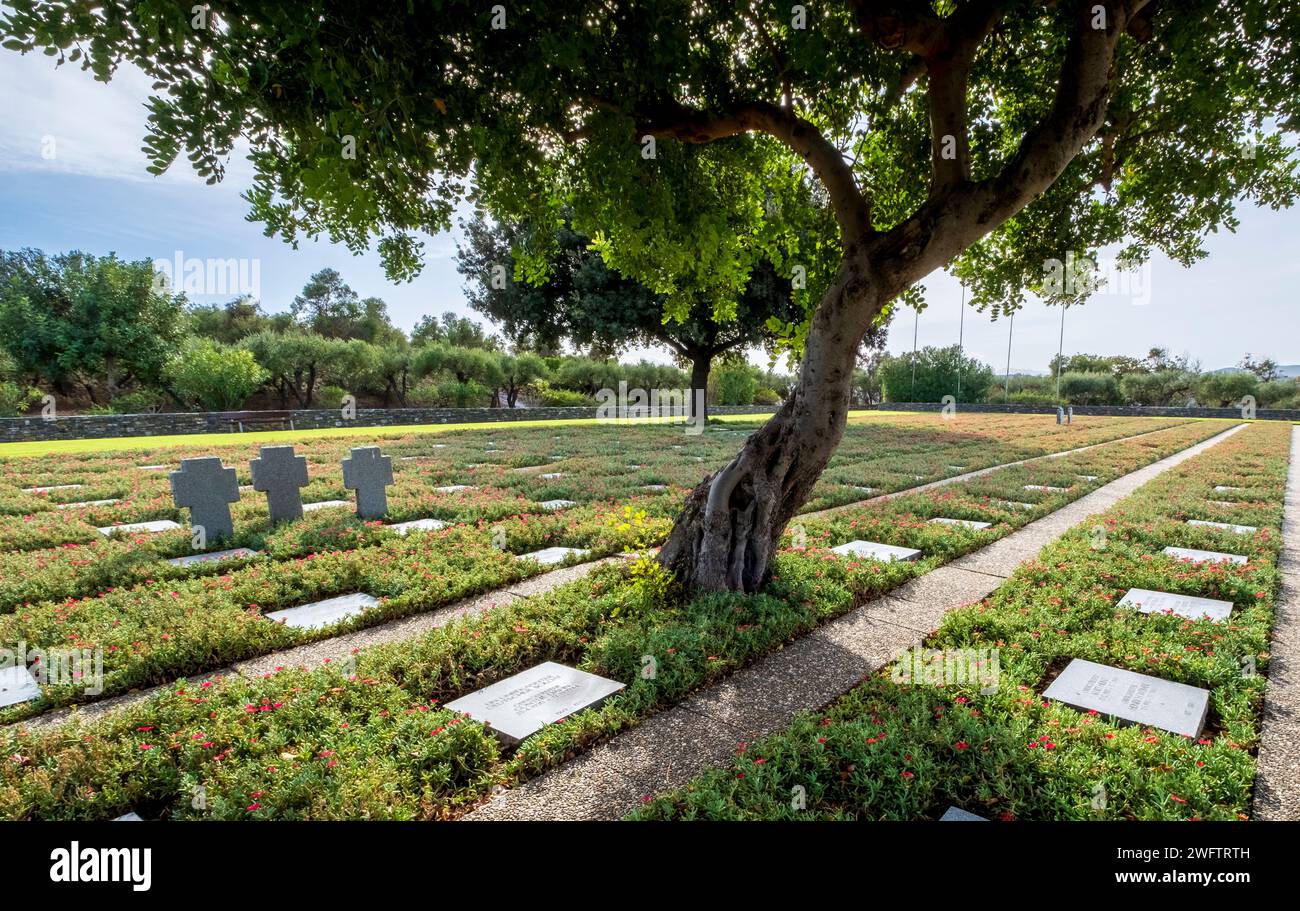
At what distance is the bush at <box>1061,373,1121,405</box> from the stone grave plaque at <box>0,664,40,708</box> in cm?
5530

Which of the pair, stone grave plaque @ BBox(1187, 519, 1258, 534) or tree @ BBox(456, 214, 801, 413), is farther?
tree @ BBox(456, 214, 801, 413)

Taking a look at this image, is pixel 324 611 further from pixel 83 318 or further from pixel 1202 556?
pixel 83 318

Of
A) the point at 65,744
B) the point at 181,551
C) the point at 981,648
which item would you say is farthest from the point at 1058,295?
the point at 181,551

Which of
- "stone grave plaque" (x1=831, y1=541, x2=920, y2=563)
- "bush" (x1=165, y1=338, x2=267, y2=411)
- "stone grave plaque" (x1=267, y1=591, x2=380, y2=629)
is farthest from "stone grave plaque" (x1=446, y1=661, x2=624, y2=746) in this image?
"bush" (x1=165, y1=338, x2=267, y2=411)

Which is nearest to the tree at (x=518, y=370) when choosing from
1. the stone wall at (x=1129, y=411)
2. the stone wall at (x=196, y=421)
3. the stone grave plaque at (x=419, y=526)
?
the stone wall at (x=196, y=421)

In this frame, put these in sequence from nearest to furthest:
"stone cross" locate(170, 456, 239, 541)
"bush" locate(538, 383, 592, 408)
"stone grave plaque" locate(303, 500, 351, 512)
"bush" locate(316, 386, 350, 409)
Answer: "stone cross" locate(170, 456, 239, 541) → "stone grave plaque" locate(303, 500, 351, 512) → "bush" locate(316, 386, 350, 409) → "bush" locate(538, 383, 592, 408)

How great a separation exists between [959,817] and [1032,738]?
2.45 feet

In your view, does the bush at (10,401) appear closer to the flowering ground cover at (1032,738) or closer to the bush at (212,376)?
the bush at (212,376)

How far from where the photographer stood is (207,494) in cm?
611

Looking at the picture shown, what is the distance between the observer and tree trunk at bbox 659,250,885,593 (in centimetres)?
413

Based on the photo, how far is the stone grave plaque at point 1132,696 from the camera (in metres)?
2.87

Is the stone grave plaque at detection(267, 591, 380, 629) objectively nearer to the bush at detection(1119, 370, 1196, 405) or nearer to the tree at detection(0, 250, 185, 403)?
the tree at detection(0, 250, 185, 403)
